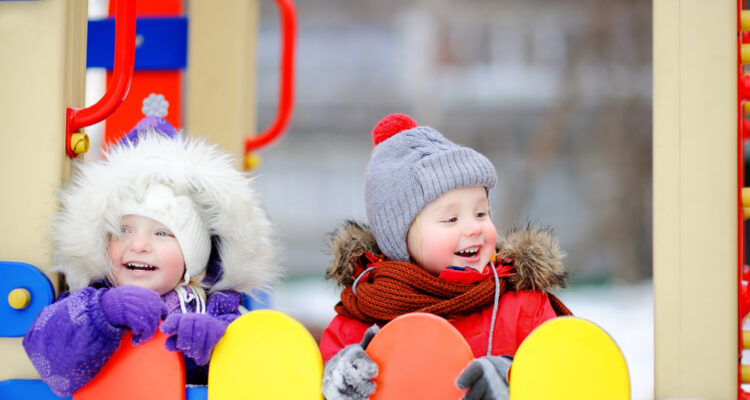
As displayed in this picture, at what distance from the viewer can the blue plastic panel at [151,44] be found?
2633mm

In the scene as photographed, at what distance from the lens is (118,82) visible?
161cm

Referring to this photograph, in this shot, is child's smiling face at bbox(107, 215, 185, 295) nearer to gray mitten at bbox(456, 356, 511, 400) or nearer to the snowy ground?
gray mitten at bbox(456, 356, 511, 400)

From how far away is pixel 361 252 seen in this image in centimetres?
180

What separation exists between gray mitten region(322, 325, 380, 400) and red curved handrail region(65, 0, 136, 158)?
736mm

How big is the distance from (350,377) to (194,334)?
291 mm

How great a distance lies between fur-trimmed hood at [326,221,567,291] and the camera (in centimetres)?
165

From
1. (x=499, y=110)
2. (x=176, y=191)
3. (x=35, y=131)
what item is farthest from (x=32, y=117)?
(x=499, y=110)

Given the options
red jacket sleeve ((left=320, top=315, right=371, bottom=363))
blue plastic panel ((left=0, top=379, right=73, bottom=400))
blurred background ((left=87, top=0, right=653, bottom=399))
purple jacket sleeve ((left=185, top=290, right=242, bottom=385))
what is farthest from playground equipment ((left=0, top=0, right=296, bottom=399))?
blurred background ((left=87, top=0, right=653, bottom=399))

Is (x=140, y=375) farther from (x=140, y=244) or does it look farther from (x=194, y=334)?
(x=140, y=244)

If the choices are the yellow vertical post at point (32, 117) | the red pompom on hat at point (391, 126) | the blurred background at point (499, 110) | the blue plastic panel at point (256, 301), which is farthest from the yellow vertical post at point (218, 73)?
the blurred background at point (499, 110)

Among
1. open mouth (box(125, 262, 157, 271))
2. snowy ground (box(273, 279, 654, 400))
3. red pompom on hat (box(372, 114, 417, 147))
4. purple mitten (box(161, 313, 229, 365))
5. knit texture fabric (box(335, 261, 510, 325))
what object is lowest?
snowy ground (box(273, 279, 654, 400))

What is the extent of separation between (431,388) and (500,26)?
8.94m

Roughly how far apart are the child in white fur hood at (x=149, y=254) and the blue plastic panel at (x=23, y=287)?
58mm

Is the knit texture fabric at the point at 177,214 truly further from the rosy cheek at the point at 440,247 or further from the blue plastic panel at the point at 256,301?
the rosy cheek at the point at 440,247
